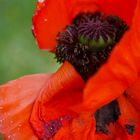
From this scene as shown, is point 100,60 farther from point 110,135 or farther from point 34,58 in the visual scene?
point 34,58

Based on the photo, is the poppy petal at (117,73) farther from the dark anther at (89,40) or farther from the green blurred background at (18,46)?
the green blurred background at (18,46)

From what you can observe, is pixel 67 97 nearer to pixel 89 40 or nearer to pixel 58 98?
pixel 58 98

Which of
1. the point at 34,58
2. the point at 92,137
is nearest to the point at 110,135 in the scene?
the point at 92,137

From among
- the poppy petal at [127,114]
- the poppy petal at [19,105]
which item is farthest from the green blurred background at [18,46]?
the poppy petal at [127,114]

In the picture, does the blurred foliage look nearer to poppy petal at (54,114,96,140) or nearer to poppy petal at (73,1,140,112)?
poppy petal at (54,114,96,140)

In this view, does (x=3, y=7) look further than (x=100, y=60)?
Yes

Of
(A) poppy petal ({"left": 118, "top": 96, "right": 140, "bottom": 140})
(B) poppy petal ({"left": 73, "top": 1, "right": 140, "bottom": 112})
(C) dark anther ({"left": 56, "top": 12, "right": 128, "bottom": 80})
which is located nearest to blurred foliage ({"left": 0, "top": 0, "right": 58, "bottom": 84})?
(C) dark anther ({"left": 56, "top": 12, "right": 128, "bottom": 80})
